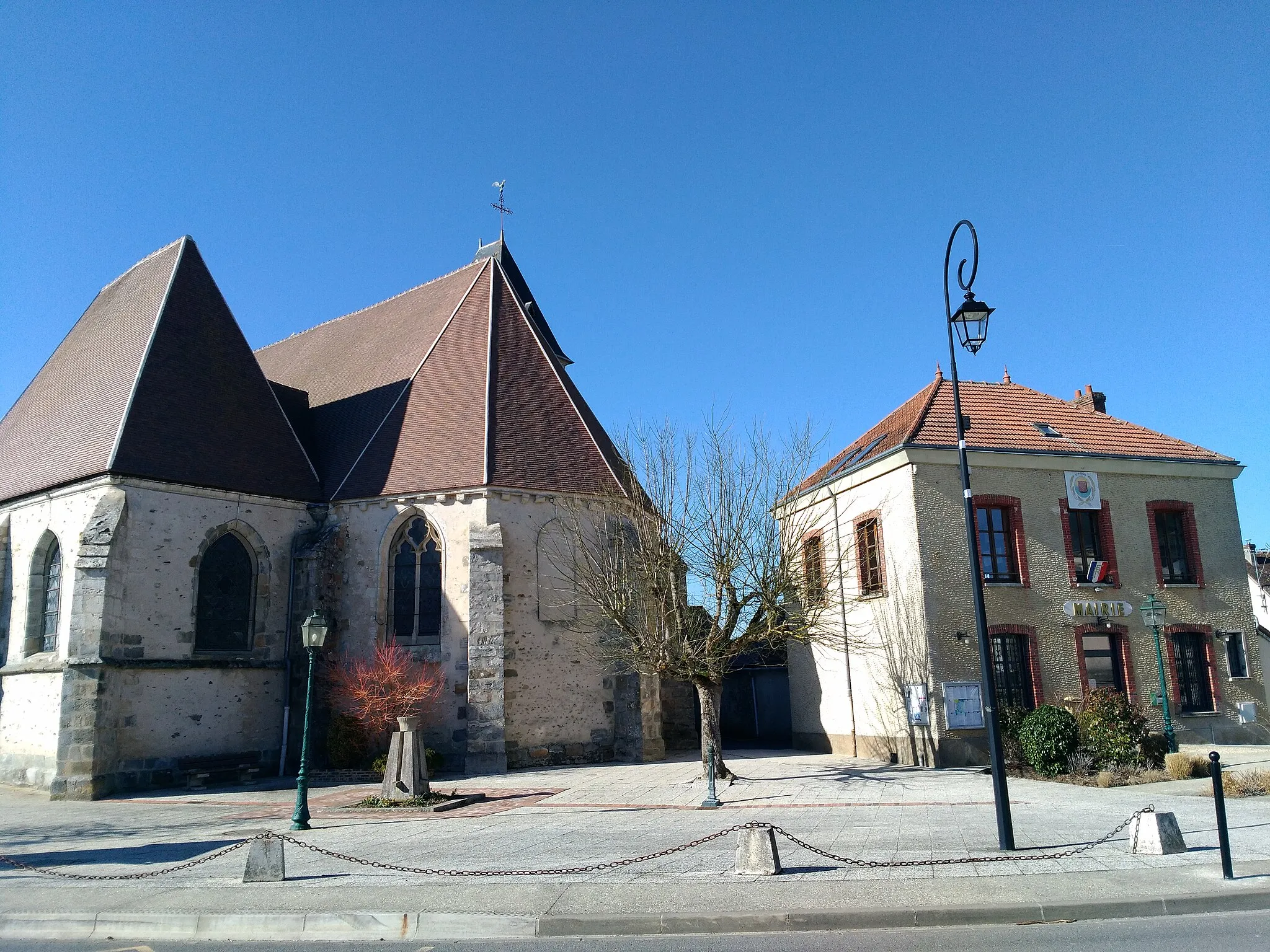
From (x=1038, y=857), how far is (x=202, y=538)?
16.3 metres

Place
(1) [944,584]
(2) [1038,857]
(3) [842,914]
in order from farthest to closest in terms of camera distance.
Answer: (1) [944,584] → (2) [1038,857] → (3) [842,914]

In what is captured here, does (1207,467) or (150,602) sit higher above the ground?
(1207,467)

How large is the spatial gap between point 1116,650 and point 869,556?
16.5 ft

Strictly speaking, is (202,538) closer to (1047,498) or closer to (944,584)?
(944,584)

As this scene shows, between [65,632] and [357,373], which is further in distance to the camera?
[357,373]

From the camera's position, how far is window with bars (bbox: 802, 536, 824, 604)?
53.3ft

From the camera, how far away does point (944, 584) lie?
1739cm

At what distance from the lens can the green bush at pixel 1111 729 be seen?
49.7 ft

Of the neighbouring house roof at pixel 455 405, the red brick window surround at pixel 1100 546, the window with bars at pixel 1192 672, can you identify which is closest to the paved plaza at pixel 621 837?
the window with bars at pixel 1192 672

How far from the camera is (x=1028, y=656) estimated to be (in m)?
17.6

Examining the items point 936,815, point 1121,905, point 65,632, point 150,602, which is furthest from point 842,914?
point 65,632

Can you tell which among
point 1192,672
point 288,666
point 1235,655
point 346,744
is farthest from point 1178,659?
point 288,666

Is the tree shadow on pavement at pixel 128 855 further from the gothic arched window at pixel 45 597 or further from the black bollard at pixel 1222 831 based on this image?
the black bollard at pixel 1222 831

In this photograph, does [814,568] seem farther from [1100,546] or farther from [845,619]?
[1100,546]
